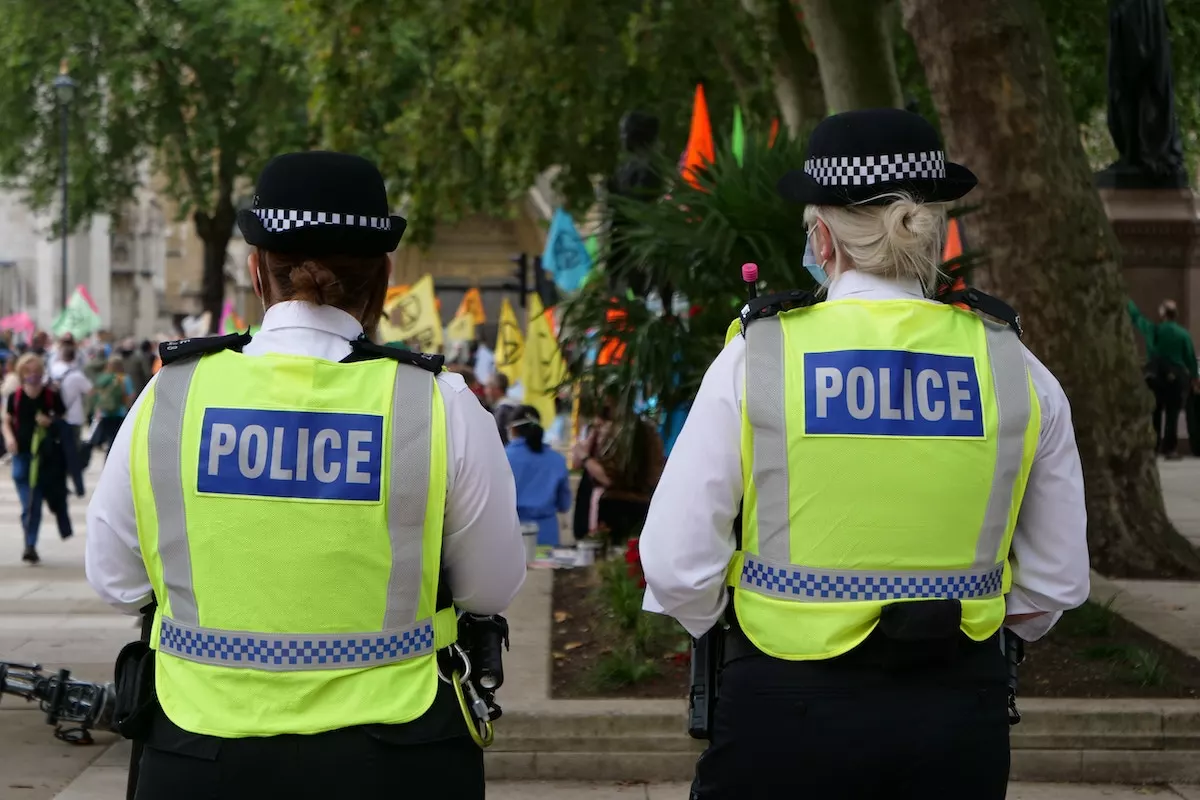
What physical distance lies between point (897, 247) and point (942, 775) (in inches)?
35.3

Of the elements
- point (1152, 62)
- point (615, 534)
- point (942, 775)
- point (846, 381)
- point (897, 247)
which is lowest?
point (615, 534)

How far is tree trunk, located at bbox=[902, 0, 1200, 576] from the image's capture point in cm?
1031

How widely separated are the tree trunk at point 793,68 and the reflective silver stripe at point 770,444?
17.0m

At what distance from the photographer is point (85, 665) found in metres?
9.16

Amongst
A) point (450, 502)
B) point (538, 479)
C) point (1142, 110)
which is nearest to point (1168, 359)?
point (1142, 110)

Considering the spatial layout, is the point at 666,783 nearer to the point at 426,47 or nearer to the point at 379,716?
the point at 379,716

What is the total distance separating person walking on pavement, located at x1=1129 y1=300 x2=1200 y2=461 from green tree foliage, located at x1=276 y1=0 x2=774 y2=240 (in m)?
4.88

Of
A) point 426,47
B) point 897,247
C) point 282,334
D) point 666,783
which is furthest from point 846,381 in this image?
point 426,47

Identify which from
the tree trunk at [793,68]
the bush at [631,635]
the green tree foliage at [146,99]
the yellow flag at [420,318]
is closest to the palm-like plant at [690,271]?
the bush at [631,635]

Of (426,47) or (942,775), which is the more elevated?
(426,47)

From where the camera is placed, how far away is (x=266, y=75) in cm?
3819

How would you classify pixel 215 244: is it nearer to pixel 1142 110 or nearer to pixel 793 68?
pixel 793 68

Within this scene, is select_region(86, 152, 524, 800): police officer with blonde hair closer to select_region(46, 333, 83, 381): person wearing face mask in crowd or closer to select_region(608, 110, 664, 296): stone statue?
select_region(608, 110, 664, 296): stone statue

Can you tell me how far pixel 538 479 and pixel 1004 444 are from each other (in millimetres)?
9771
